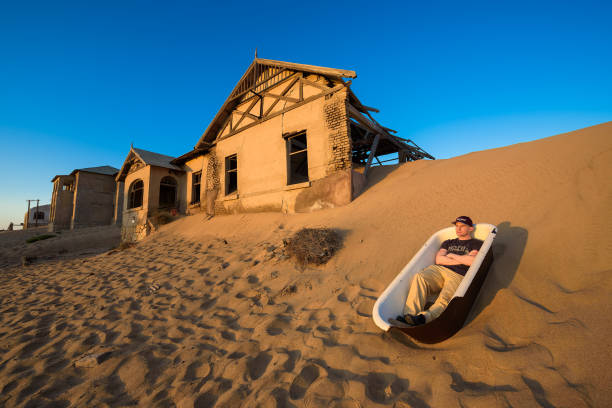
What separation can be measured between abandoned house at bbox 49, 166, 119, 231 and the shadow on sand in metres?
23.9

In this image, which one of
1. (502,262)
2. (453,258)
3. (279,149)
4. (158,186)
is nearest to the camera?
(453,258)

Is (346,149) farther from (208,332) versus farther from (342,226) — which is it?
(208,332)

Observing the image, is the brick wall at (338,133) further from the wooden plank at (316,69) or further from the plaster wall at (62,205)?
the plaster wall at (62,205)

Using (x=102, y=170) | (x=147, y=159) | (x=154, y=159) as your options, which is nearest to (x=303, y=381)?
(x=147, y=159)

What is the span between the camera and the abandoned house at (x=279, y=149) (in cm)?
733

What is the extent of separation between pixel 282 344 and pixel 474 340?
1756 mm

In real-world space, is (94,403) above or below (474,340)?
below

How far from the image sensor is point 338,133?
7.29m

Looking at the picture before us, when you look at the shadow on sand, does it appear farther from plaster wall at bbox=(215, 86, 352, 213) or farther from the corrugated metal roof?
the corrugated metal roof

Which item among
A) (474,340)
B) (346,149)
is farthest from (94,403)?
(346,149)

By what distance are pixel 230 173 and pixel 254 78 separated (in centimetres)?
431

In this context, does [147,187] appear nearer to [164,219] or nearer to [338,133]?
[164,219]

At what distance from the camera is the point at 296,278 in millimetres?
3951

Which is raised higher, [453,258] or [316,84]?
[316,84]
